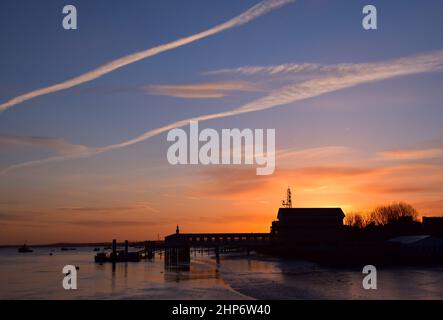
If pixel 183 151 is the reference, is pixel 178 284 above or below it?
below

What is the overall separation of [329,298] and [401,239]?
57.1m

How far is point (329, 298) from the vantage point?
4112cm

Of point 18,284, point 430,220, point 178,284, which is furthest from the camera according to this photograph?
point 430,220

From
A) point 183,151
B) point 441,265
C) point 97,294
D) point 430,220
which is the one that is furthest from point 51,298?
point 430,220

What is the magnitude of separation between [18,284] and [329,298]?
41.4 metres

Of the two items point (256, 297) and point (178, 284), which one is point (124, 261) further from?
point (256, 297)

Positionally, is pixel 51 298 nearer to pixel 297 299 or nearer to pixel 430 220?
pixel 297 299

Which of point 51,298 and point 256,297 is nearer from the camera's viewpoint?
point 256,297

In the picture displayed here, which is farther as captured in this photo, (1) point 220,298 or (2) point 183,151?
(1) point 220,298

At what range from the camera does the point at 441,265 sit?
2997 inches

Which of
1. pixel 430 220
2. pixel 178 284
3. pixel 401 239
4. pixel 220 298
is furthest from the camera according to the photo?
pixel 430 220

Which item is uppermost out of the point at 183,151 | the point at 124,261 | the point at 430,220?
the point at 183,151

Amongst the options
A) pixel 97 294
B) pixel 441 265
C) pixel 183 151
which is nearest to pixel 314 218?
pixel 441 265
